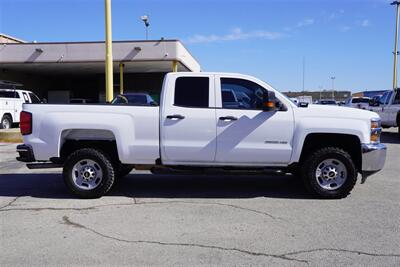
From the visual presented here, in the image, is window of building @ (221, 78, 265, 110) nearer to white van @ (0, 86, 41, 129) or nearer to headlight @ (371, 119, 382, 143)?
headlight @ (371, 119, 382, 143)

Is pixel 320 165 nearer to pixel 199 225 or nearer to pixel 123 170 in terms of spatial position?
pixel 199 225

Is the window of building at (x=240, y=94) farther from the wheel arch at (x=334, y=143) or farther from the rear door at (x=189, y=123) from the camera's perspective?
the wheel arch at (x=334, y=143)

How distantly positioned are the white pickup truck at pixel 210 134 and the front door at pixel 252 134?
0.05 feet

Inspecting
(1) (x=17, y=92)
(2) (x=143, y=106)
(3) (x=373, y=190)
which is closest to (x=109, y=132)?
(2) (x=143, y=106)

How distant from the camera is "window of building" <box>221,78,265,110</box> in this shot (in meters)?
7.21

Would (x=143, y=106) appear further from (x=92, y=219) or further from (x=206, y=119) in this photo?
(x=92, y=219)

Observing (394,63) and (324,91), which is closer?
(394,63)

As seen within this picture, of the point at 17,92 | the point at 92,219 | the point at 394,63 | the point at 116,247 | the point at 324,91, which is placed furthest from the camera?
the point at 324,91

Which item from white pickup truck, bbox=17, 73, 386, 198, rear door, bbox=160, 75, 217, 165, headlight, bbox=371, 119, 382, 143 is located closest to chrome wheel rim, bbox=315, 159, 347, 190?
white pickup truck, bbox=17, 73, 386, 198

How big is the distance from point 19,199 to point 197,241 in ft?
11.7

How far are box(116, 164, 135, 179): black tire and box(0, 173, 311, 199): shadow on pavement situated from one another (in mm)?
140

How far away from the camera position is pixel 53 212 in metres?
6.48

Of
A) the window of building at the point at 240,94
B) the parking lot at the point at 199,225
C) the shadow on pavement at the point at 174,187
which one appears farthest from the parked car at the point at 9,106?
the window of building at the point at 240,94

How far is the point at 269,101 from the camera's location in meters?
6.96
